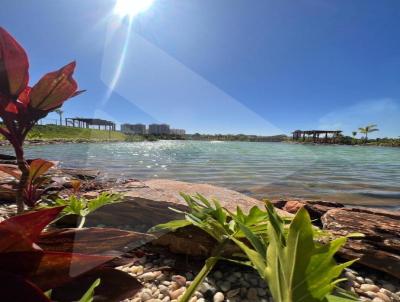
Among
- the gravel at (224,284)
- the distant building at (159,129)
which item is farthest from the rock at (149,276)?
the distant building at (159,129)

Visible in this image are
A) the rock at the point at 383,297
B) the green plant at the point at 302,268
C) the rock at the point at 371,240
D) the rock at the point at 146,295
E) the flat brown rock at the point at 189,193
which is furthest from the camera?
the flat brown rock at the point at 189,193

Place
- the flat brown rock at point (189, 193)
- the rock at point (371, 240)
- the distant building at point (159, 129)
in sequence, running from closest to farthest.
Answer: the rock at point (371, 240), the flat brown rock at point (189, 193), the distant building at point (159, 129)

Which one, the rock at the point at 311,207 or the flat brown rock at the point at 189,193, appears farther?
the rock at the point at 311,207

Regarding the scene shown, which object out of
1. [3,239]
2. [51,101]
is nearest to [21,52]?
[51,101]

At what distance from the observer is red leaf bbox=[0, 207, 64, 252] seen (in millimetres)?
407

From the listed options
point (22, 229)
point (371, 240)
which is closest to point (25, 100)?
point (22, 229)

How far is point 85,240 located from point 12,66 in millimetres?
429

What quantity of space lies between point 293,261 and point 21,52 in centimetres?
74

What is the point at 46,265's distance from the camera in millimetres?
438

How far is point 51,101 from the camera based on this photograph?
0.70 meters

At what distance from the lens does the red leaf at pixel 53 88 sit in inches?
26.9

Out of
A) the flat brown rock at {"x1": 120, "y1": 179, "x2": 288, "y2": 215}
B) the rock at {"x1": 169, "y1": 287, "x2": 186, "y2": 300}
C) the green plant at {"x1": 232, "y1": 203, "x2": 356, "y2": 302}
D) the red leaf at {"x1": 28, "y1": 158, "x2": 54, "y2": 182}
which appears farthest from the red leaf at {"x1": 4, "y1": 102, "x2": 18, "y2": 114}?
the flat brown rock at {"x1": 120, "y1": 179, "x2": 288, "y2": 215}

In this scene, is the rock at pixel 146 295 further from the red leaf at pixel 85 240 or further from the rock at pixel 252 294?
the red leaf at pixel 85 240

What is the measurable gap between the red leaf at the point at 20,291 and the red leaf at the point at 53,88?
465mm
